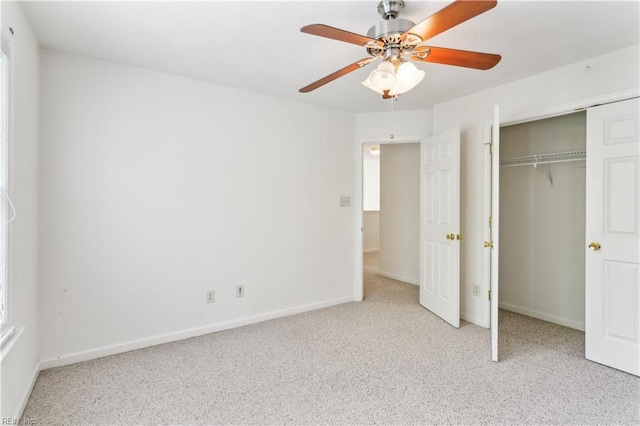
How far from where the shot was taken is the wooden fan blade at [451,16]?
4.47ft

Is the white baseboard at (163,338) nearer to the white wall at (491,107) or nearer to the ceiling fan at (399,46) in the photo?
the white wall at (491,107)

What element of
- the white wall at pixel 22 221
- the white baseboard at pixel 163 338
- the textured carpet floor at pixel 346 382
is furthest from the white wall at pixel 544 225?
the white wall at pixel 22 221

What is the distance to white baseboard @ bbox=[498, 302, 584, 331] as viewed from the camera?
11.1ft

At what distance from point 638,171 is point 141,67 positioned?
3.98 metres

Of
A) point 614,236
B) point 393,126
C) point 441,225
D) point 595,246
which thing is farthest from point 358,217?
point 614,236

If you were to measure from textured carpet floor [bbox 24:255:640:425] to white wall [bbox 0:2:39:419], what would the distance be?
0.86ft

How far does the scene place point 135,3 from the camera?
6.38 feet

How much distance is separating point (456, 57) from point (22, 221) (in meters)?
2.78

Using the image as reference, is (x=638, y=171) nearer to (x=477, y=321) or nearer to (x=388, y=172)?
(x=477, y=321)

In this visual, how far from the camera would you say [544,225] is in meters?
3.68

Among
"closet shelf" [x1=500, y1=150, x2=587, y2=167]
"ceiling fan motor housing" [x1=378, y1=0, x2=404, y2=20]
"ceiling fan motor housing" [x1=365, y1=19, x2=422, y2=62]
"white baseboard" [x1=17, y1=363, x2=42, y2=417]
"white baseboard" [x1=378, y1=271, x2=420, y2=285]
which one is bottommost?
"white baseboard" [x1=17, y1=363, x2=42, y2=417]

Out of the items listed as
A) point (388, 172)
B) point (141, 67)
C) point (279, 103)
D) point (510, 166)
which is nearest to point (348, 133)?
point (279, 103)

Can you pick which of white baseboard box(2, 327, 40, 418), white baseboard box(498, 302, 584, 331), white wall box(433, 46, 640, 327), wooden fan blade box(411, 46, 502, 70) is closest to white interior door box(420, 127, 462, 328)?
white wall box(433, 46, 640, 327)

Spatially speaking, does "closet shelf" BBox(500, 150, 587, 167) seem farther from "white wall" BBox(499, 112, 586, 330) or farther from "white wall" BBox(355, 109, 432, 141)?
"white wall" BBox(355, 109, 432, 141)
